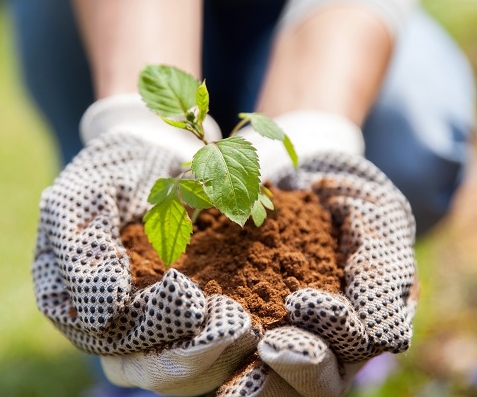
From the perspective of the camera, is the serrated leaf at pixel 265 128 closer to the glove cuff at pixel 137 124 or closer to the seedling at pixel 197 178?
the seedling at pixel 197 178

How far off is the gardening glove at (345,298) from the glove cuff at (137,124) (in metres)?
0.17

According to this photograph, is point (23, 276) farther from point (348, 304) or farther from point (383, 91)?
point (348, 304)

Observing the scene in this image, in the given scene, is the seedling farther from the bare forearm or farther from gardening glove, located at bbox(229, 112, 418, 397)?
the bare forearm

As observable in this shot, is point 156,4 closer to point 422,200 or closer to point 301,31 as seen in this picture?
point 301,31

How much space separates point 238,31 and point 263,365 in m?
1.38

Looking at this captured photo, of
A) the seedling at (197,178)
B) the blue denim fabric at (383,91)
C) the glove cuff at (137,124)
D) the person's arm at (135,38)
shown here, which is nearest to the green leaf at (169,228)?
the seedling at (197,178)

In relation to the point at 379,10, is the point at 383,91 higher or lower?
lower

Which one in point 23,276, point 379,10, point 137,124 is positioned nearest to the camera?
point 137,124

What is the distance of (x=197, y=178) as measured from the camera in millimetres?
969

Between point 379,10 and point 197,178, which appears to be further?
point 379,10

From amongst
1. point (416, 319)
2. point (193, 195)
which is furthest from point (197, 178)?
point (416, 319)

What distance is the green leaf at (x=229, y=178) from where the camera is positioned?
90 centimetres

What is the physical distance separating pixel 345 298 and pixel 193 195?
0.91 feet

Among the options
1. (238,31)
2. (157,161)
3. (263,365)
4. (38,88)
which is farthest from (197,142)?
(38,88)
